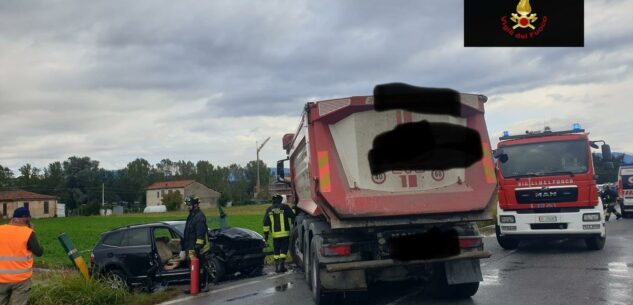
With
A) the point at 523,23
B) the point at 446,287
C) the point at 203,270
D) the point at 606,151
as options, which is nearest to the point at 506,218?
the point at 606,151

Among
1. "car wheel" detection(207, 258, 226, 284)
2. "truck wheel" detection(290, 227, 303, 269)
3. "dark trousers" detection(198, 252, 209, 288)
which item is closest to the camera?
"dark trousers" detection(198, 252, 209, 288)

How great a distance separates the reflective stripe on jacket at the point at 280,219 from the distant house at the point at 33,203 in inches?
3507

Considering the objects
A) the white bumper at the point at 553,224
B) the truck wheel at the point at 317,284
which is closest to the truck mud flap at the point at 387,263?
the truck wheel at the point at 317,284

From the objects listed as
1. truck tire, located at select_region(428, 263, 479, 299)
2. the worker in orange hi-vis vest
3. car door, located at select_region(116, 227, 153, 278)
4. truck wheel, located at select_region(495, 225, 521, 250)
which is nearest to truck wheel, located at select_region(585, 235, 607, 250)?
truck wheel, located at select_region(495, 225, 521, 250)

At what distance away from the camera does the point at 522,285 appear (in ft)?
27.7

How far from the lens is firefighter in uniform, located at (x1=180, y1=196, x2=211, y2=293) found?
32.1 ft

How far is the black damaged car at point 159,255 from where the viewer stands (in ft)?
34.4

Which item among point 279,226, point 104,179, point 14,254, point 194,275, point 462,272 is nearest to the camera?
point 14,254

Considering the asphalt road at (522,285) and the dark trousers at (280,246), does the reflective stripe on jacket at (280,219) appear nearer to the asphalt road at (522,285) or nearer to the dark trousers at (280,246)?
the dark trousers at (280,246)

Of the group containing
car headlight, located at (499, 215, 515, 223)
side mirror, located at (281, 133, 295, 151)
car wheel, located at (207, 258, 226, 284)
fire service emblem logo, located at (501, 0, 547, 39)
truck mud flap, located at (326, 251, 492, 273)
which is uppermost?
fire service emblem logo, located at (501, 0, 547, 39)

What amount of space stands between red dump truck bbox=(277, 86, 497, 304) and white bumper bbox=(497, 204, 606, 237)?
4740 millimetres

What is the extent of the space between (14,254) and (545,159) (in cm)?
997

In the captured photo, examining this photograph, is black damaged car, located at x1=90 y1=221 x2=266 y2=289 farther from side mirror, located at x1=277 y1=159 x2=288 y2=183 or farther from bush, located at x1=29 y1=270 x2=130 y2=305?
side mirror, located at x1=277 y1=159 x2=288 y2=183

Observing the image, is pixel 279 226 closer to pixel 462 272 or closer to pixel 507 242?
pixel 462 272
